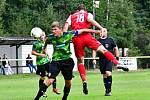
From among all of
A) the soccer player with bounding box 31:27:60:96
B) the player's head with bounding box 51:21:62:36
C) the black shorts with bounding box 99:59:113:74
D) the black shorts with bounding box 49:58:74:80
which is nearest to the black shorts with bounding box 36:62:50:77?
the soccer player with bounding box 31:27:60:96

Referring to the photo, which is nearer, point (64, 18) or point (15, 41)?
point (15, 41)

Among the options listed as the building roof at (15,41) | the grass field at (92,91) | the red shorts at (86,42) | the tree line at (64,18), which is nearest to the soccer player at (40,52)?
the grass field at (92,91)

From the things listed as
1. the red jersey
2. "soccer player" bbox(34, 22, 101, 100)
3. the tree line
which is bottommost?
"soccer player" bbox(34, 22, 101, 100)

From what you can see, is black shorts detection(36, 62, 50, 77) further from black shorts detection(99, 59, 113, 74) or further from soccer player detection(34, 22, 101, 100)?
soccer player detection(34, 22, 101, 100)

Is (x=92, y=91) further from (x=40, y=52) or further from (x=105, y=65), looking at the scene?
(x=40, y=52)

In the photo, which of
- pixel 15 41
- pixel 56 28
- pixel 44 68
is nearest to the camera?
pixel 56 28

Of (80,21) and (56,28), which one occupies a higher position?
(80,21)

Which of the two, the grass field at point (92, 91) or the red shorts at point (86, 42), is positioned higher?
the red shorts at point (86, 42)

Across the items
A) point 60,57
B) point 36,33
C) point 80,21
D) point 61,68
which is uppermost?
point 80,21

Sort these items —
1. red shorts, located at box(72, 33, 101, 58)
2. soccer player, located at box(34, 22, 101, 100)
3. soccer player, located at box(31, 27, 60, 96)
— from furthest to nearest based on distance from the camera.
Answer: soccer player, located at box(31, 27, 60, 96) → red shorts, located at box(72, 33, 101, 58) → soccer player, located at box(34, 22, 101, 100)

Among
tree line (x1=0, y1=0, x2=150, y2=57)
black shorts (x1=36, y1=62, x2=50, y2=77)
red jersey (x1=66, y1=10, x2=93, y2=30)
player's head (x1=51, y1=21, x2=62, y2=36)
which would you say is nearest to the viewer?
player's head (x1=51, y1=21, x2=62, y2=36)

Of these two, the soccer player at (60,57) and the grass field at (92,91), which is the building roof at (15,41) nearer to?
the grass field at (92,91)

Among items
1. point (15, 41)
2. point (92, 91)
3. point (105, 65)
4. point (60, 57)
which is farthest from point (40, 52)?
point (15, 41)

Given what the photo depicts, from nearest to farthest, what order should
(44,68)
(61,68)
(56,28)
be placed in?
(56,28) < (61,68) < (44,68)
